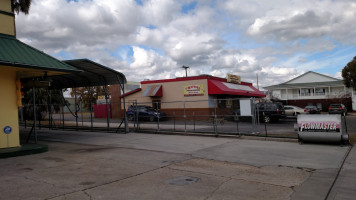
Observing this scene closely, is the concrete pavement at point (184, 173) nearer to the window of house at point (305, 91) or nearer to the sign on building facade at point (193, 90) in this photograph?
the sign on building facade at point (193, 90)

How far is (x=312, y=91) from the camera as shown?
5459 centimetres

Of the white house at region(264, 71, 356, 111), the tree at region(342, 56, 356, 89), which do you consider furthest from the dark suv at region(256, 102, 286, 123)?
the white house at region(264, 71, 356, 111)

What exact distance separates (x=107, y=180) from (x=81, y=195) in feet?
3.68

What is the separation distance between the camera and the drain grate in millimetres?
6414

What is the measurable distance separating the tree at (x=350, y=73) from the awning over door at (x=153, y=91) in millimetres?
22344

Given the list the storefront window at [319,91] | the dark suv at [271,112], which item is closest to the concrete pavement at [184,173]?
the dark suv at [271,112]

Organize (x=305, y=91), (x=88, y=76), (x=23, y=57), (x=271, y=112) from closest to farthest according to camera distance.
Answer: (x=23, y=57) → (x=88, y=76) → (x=271, y=112) → (x=305, y=91)

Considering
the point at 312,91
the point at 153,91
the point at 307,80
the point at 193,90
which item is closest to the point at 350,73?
the point at 193,90

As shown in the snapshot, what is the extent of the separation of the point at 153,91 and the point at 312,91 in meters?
37.4

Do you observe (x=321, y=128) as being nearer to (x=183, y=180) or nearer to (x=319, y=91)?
(x=183, y=180)

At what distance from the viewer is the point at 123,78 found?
57.8 feet

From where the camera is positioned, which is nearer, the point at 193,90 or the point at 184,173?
the point at 184,173

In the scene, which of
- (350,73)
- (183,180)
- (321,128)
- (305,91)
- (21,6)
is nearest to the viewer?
(183,180)

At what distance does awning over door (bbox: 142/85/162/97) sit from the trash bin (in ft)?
64.7
